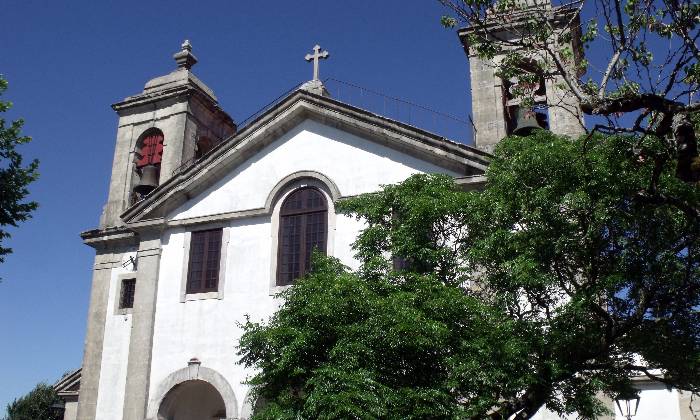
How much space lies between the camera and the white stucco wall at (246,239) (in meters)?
17.8

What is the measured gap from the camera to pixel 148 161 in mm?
21922

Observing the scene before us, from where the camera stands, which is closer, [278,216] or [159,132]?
[278,216]

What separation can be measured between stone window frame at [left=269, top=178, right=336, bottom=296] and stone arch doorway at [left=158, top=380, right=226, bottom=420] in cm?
306

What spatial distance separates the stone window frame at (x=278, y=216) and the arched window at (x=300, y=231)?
0.08 m

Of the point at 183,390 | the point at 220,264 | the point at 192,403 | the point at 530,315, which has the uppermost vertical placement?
the point at 220,264

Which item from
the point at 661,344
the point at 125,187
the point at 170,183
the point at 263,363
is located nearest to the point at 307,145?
the point at 170,183

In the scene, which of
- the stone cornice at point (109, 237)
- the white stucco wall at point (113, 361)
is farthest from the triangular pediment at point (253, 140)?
the white stucco wall at point (113, 361)

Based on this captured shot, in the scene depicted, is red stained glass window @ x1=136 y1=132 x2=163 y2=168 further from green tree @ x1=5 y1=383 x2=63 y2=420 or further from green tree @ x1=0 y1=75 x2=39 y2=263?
green tree @ x1=5 y1=383 x2=63 y2=420

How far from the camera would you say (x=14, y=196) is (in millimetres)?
16422

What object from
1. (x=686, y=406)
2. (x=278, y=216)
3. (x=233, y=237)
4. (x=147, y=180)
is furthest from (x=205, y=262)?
(x=686, y=406)

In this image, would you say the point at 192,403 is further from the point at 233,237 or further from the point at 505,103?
the point at 505,103

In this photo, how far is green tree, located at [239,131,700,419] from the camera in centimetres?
1095

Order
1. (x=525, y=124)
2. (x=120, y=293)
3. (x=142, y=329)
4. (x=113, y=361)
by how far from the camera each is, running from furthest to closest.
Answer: (x=120, y=293) < (x=113, y=361) < (x=142, y=329) < (x=525, y=124)

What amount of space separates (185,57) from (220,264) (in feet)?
24.4
